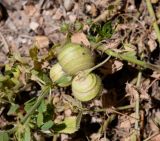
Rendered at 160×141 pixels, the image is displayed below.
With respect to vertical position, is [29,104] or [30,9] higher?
[30,9]

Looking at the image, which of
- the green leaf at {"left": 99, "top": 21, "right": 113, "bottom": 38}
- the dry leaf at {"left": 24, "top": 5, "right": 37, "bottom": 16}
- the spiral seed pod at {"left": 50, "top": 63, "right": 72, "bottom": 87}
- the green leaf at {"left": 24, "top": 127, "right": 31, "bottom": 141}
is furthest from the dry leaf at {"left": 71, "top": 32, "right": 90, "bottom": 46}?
the green leaf at {"left": 24, "top": 127, "right": 31, "bottom": 141}

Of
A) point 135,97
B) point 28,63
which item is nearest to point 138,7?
point 135,97

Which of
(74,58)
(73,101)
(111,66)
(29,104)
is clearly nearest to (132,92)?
(111,66)

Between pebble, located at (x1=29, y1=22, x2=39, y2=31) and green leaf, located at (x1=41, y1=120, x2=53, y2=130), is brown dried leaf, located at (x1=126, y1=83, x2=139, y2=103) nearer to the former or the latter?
green leaf, located at (x1=41, y1=120, x2=53, y2=130)

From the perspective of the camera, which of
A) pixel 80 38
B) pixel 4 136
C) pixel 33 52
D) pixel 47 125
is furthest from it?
pixel 80 38

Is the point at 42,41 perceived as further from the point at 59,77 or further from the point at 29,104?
the point at 29,104
